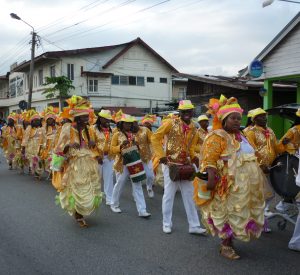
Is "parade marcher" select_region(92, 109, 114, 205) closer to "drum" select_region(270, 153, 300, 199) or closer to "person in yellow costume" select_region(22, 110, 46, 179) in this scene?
→ "drum" select_region(270, 153, 300, 199)

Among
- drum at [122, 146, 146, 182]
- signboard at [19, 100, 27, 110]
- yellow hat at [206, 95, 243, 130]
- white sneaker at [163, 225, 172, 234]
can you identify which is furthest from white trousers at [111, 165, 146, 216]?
signboard at [19, 100, 27, 110]

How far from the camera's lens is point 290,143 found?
6.87 meters

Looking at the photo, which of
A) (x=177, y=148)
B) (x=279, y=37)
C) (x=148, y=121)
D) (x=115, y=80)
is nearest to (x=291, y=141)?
(x=177, y=148)

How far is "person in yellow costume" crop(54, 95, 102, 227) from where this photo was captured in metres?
6.64

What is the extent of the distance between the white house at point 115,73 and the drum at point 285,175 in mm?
28544

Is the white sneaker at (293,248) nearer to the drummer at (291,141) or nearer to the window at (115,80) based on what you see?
the drummer at (291,141)

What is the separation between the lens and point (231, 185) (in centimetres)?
489

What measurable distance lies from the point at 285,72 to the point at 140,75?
24.5 meters

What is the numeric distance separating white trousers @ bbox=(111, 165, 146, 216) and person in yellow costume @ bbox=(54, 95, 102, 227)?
0.83m

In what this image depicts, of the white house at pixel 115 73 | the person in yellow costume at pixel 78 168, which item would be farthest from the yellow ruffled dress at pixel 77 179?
the white house at pixel 115 73

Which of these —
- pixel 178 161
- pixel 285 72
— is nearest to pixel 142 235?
pixel 178 161

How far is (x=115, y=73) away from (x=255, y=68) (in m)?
22.9

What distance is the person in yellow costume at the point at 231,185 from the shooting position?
488 cm

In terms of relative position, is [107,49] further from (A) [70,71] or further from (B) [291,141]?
(B) [291,141]
